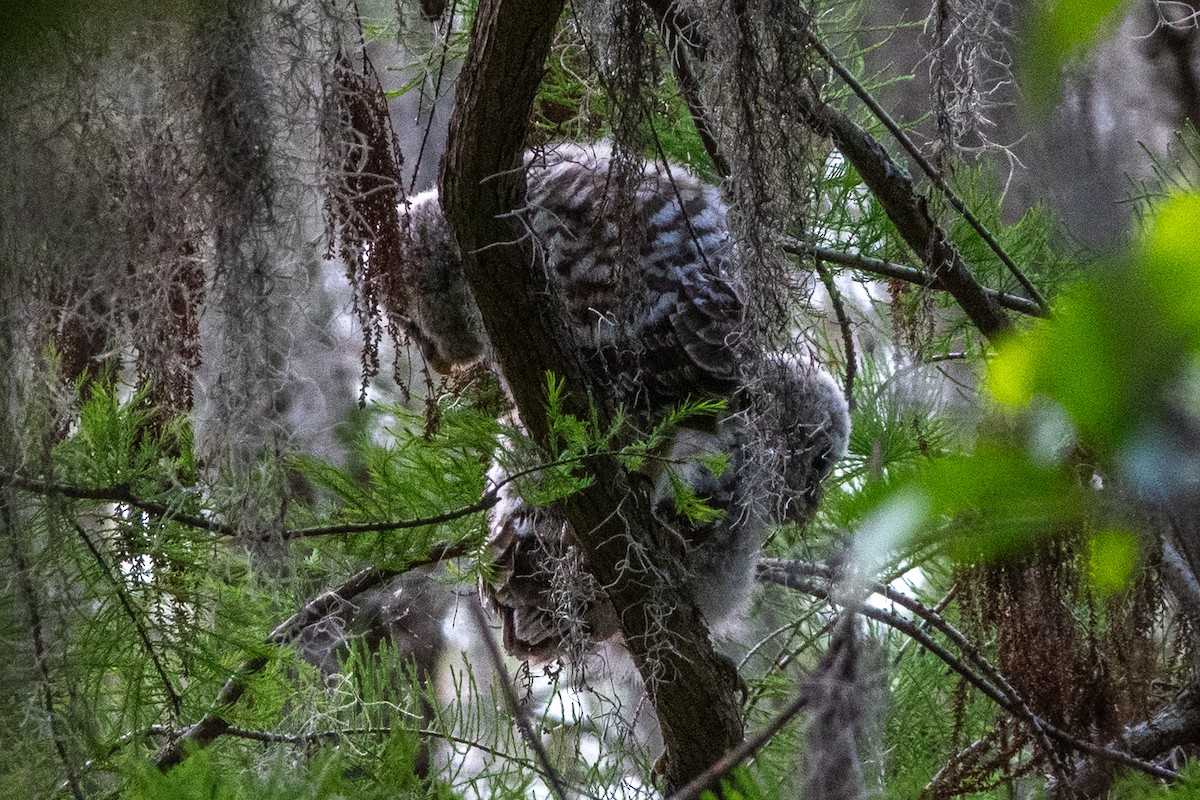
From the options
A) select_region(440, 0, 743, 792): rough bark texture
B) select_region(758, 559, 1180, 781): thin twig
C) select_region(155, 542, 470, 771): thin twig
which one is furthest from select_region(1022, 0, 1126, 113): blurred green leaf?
select_region(155, 542, 470, 771): thin twig

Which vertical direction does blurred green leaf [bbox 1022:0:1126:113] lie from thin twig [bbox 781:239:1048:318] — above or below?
below

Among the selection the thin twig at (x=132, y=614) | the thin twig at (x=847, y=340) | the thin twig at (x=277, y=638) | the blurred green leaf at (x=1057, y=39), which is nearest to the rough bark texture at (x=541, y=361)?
the thin twig at (x=277, y=638)

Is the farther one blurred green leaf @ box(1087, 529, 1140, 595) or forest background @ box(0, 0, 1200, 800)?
forest background @ box(0, 0, 1200, 800)

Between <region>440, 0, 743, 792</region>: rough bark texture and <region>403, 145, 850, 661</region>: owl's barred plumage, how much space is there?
0.08 m

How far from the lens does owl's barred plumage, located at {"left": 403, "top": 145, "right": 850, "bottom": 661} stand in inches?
69.6

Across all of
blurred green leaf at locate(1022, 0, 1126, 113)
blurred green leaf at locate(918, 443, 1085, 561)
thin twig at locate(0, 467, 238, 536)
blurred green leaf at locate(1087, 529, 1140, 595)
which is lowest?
blurred green leaf at locate(1087, 529, 1140, 595)

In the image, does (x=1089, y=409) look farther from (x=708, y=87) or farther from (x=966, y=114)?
(x=966, y=114)

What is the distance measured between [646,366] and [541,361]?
1.39 feet

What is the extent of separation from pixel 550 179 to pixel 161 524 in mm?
884

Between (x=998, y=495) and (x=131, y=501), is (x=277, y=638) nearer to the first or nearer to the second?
(x=131, y=501)

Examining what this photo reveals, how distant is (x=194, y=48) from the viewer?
122 cm

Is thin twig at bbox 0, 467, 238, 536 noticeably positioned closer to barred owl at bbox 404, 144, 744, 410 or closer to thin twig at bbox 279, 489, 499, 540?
thin twig at bbox 279, 489, 499, 540

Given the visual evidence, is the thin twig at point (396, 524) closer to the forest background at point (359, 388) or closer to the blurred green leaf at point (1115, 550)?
the forest background at point (359, 388)

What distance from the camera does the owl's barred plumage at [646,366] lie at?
1.77m
